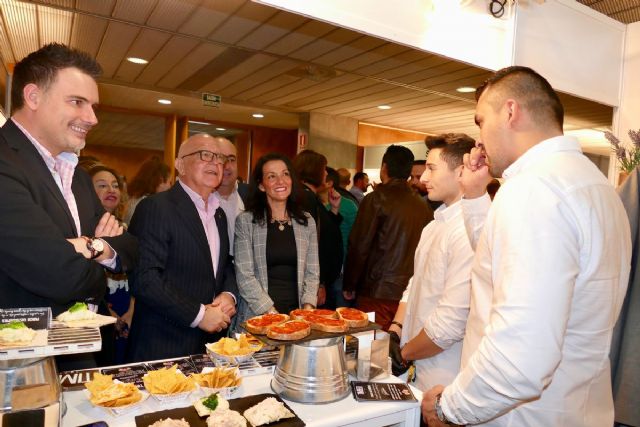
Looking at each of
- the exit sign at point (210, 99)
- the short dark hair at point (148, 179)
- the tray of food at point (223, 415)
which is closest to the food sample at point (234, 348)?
the tray of food at point (223, 415)

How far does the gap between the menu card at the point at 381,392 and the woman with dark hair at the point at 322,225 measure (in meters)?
1.55

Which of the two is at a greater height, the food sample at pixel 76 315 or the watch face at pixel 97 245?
the watch face at pixel 97 245

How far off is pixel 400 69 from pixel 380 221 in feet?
6.29

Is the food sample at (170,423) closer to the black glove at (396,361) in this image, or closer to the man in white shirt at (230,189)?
the black glove at (396,361)

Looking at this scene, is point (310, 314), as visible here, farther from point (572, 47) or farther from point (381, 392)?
point (572, 47)

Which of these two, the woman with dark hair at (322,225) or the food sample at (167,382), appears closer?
the food sample at (167,382)

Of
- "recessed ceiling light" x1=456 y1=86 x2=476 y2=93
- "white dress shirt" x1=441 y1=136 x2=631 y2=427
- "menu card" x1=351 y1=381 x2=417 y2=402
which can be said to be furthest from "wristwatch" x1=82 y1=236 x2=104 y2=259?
"recessed ceiling light" x1=456 y1=86 x2=476 y2=93

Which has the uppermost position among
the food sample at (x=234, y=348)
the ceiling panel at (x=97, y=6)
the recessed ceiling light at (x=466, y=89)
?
the recessed ceiling light at (x=466, y=89)

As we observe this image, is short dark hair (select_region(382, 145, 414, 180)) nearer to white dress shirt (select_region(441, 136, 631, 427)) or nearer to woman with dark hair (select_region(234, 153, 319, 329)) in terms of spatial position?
woman with dark hair (select_region(234, 153, 319, 329))

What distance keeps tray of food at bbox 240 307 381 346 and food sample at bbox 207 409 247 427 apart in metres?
0.21

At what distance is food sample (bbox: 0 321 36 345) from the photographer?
40.7 inches

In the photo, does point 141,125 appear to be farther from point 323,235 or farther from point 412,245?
point 412,245

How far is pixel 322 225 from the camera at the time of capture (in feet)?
10.6

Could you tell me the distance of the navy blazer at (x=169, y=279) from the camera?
2.06 metres
